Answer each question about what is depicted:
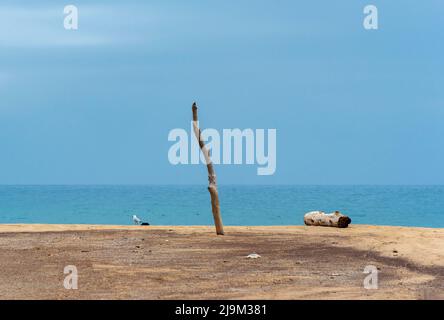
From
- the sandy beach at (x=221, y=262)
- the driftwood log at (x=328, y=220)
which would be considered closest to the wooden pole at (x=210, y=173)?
the sandy beach at (x=221, y=262)

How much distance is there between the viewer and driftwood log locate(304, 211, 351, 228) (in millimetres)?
29234

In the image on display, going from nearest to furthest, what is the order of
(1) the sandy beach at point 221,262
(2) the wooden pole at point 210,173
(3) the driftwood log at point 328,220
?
(1) the sandy beach at point 221,262
(2) the wooden pole at point 210,173
(3) the driftwood log at point 328,220

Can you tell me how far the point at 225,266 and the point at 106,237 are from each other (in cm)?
820

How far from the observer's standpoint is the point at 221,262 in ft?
62.4

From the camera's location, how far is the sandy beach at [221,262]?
14.6 metres

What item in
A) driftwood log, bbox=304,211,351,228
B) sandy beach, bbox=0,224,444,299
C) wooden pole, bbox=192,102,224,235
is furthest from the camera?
driftwood log, bbox=304,211,351,228

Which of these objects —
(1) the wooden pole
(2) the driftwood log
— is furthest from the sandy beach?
(1) the wooden pole

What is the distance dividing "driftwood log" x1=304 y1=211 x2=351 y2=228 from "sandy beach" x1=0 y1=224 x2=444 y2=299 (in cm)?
53

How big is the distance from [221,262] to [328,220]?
1140 centimetres

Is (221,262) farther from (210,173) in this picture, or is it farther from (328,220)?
(328,220)

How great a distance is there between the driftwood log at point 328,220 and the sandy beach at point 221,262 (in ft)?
1.72

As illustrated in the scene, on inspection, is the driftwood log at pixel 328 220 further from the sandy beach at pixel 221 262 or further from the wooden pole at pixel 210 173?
the wooden pole at pixel 210 173

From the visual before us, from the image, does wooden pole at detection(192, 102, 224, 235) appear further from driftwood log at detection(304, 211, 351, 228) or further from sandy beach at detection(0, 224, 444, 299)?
driftwood log at detection(304, 211, 351, 228)
